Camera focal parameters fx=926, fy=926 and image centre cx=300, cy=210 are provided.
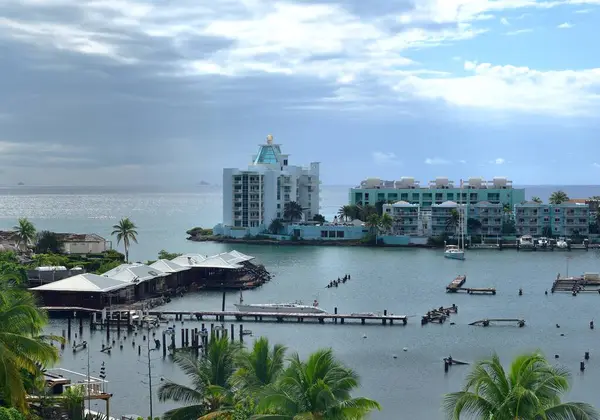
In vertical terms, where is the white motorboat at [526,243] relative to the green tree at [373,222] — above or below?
below

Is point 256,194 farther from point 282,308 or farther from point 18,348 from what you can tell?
point 18,348

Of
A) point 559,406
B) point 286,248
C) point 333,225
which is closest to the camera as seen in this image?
point 559,406

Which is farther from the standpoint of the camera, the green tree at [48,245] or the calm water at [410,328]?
the green tree at [48,245]

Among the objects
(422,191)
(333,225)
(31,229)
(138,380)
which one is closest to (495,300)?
(138,380)

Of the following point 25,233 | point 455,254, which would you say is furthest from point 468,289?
point 25,233

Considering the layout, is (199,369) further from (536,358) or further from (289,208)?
(289,208)

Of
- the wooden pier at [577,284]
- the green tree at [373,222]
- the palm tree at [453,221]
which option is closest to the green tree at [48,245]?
the green tree at [373,222]

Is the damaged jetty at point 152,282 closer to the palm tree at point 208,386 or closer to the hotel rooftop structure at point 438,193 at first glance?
the palm tree at point 208,386

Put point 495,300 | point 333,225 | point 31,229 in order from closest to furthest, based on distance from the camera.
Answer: point 495,300 < point 31,229 < point 333,225

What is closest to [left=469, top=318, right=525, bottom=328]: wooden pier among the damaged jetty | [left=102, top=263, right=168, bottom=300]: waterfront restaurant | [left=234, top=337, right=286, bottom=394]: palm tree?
the damaged jetty
